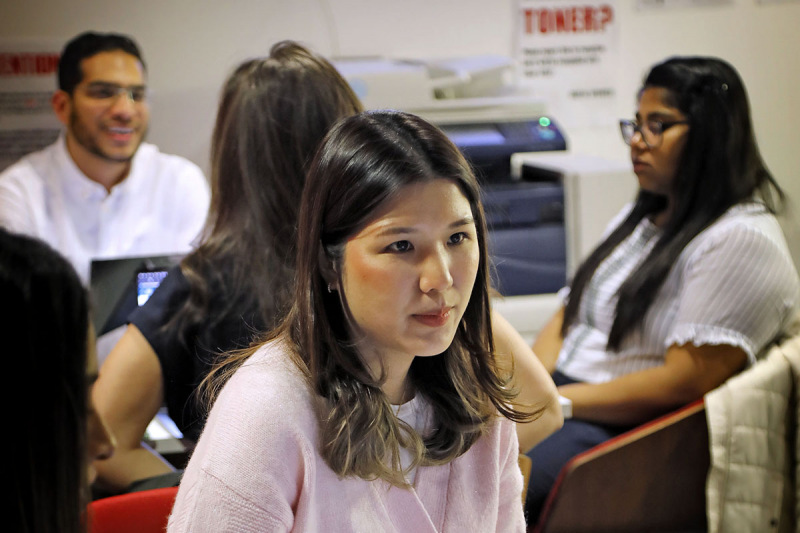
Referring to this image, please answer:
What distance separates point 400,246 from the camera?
3.26 ft

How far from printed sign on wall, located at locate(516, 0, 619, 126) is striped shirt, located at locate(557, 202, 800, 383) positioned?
1.43 m

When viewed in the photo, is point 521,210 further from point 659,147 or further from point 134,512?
point 134,512

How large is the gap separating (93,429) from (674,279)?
1.72m

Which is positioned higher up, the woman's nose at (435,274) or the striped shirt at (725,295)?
the woman's nose at (435,274)

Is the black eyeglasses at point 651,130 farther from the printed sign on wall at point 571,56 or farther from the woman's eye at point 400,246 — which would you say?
the woman's eye at point 400,246

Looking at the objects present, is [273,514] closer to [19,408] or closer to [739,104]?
[19,408]

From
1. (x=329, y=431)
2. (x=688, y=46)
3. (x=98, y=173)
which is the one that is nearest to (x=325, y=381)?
(x=329, y=431)

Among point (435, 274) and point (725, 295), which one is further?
point (725, 295)

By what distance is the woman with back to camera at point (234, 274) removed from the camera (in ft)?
4.89

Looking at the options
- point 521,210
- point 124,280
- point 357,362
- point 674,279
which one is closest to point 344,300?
point 357,362

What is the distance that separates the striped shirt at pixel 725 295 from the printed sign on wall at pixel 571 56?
56.5 inches

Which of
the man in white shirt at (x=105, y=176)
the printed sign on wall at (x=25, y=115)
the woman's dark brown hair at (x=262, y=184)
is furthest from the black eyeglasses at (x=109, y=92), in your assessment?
the woman's dark brown hair at (x=262, y=184)

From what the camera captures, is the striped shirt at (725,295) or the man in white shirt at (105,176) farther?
the man in white shirt at (105,176)

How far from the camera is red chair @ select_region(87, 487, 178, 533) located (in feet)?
3.79
